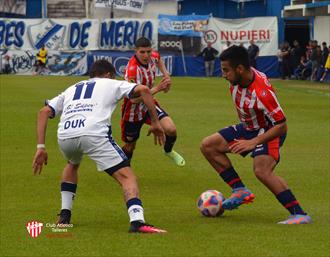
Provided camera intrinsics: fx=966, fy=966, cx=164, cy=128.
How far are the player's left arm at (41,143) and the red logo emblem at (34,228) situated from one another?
25.3 inches

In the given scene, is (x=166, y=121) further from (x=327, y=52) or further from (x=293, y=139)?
(x=327, y=52)

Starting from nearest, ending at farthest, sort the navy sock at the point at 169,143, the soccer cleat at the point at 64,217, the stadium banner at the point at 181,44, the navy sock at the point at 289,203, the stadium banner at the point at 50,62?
the soccer cleat at the point at 64,217 < the navy sock at the point at 289,203 < the navy sock at the point at 169,143 < the stadium banner at the point at 50,62 < the stadium banner at the point at 181,44

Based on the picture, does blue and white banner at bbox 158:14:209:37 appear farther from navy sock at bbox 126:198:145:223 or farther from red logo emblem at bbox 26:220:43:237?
navy sock at bbox 126:198:145:223

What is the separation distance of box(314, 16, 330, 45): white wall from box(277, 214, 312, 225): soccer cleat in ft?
149

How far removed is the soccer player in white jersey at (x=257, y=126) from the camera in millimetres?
10234

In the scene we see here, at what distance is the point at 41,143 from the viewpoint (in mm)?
9609

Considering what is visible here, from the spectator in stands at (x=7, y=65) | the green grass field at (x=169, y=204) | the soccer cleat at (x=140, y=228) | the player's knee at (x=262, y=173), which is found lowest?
the spectator in stands at (x=7, y=65)

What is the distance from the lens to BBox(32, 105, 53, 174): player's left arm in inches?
374

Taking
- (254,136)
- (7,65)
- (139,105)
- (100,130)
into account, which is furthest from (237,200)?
(7,65)

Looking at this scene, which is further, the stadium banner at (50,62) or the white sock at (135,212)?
the stadium banner at (50,62)

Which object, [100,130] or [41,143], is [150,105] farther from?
[41,143]

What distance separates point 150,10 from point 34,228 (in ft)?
180

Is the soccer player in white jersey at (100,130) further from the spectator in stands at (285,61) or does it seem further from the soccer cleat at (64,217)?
the spectator in stands at (285,61)
